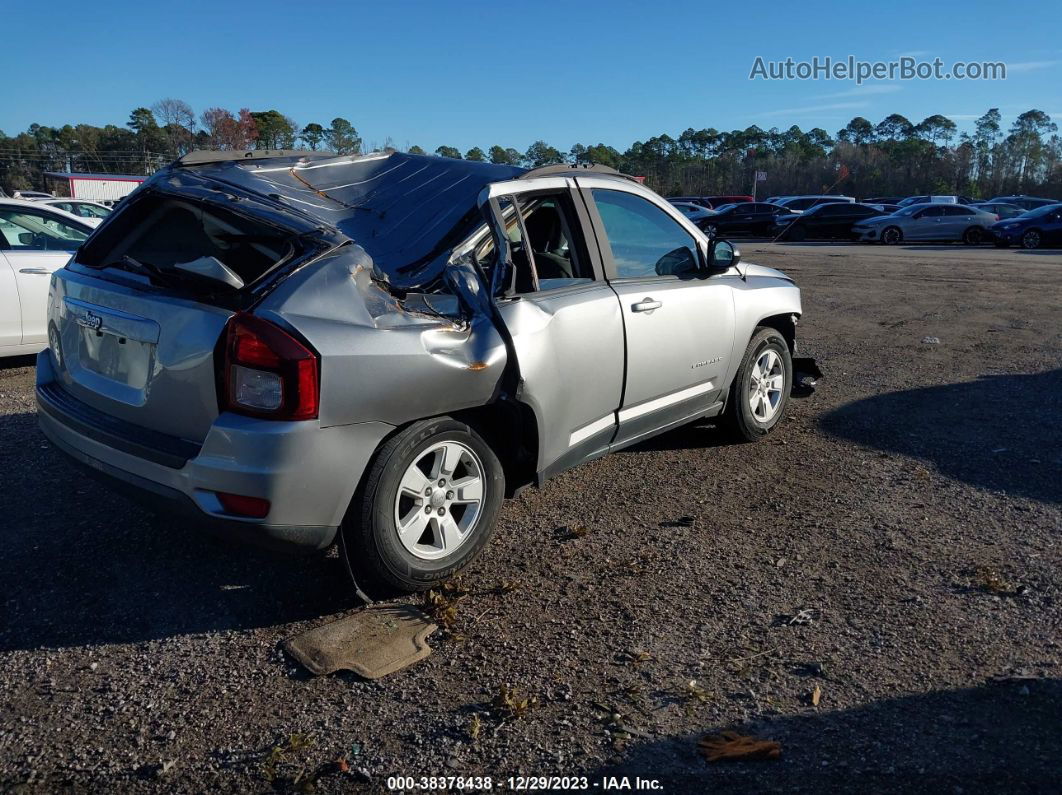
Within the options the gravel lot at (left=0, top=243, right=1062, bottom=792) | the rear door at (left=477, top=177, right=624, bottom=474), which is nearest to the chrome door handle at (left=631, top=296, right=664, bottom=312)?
the rear door at (left=477, top=177, right=624, bottom=474)

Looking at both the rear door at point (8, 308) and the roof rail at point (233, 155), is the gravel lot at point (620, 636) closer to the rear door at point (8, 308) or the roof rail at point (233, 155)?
the roof rail at point (233, 155)

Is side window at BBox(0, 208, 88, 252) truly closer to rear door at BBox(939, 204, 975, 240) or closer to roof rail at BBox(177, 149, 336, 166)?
roof rail at BBox(177, 149, 336, 166)

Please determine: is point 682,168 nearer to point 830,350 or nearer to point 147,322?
point 830,350

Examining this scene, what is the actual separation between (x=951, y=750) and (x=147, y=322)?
3.26 meters

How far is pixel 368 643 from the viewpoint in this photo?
342 cm

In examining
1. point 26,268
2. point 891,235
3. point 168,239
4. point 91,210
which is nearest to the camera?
point 168,239

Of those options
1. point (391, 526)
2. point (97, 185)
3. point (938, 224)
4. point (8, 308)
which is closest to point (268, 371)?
point (391, 526)

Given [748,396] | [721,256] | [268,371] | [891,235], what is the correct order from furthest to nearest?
[891,235]
[748,396]
[721,256]
[268,371]

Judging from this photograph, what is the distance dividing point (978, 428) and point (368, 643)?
193 inches

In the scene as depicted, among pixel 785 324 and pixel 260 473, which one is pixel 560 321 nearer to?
pixel 260 473

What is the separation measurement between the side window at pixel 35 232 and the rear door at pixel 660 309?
561 cm

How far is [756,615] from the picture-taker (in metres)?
3.66

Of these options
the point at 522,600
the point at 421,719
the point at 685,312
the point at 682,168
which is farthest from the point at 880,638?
the point at 682,168

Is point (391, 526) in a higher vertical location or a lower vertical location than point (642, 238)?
lower
